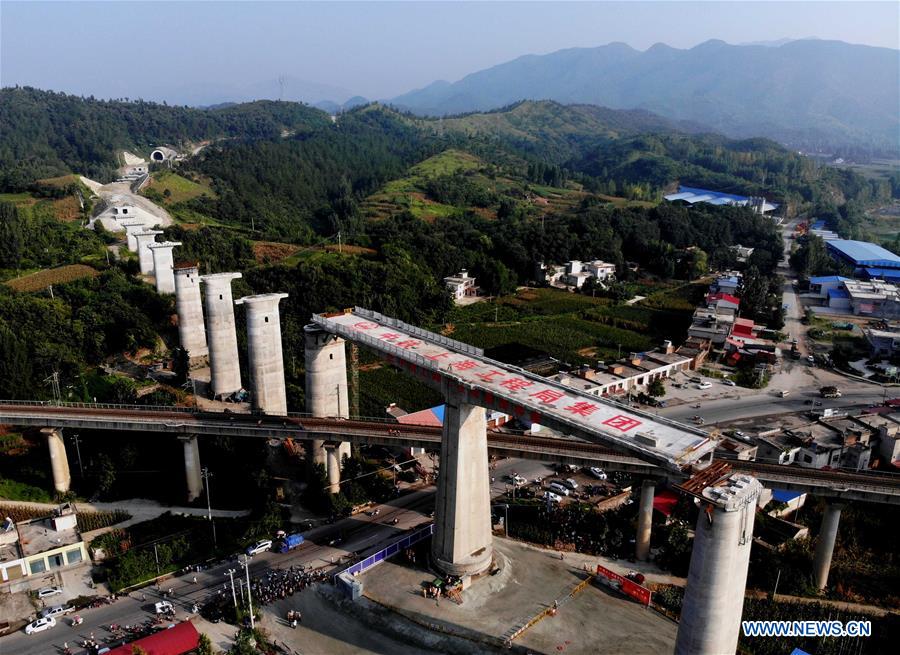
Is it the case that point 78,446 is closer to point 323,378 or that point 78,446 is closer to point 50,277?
point 323,378

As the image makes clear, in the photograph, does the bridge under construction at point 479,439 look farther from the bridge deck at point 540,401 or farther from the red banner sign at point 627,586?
the red banner sign at point 627,586

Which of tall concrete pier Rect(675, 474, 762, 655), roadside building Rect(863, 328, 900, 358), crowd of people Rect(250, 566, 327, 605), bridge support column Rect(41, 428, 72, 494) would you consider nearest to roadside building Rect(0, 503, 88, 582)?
bridge support column Rect(41, 428, 72, 494)

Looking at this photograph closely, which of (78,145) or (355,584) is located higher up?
(78,145)

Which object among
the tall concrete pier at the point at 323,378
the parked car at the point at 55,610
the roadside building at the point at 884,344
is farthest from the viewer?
the roadside building at the point at 884,344

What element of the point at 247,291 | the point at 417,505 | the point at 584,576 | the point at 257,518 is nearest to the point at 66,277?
the point at 247,291

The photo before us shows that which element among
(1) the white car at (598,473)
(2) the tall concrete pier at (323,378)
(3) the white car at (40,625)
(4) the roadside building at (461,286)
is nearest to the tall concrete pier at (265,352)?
(2) the tall concrete pier at (323,378)

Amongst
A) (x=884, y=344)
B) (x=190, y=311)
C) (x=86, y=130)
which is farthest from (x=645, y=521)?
(x=86, y=130)

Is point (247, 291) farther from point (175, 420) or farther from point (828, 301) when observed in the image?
point (828, 301)

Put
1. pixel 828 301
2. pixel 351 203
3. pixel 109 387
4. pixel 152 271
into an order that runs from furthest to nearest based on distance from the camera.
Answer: pixel 351 203 < pixel 828 301 < pixel 152 271 < pixel 109 387
